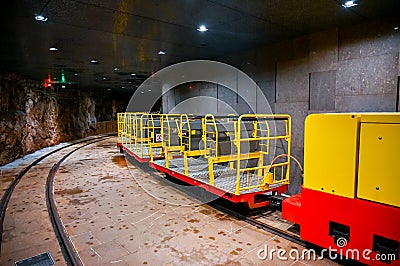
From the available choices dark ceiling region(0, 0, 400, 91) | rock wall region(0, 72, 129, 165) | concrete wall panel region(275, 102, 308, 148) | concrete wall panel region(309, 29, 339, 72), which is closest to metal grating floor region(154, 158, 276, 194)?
concrete wall panel region(275, 102, 308, 148)

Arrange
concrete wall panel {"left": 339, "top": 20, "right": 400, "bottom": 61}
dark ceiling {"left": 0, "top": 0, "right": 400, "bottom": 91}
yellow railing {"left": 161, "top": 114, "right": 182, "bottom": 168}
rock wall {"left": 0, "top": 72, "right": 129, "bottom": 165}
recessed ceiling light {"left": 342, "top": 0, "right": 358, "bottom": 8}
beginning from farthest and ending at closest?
rock wall {"left": 0, "top": 72, "right": 129, "bottom": 165}, yellow railing {"left": 161, "top": 114, "right": 182, "bottom": 168}, concrete wall panel {"left": 339, "top": 20, "right": 400, "bottom": 61}, dark ceiling {"left": 0, "top": 0, "right": 400, "bottom": 91}, recessed ceiling light {"left": 342, "top": 0, "right": 358, "bottom": 8}

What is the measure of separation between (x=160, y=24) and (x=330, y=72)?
3191mm

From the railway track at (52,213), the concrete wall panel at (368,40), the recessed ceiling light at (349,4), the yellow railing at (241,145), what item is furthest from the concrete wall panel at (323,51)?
the railway track at (52,213)

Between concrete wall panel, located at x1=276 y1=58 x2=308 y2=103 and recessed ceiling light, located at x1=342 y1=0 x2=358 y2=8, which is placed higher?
recessed ceiling light, located at x1=342 y1=0 x2=358 y2=8

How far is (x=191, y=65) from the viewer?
8102 mm

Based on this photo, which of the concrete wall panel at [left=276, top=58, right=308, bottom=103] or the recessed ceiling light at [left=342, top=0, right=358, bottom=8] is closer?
the recessed ceiling light at [left=342, top=0, right=358, bottom=8]

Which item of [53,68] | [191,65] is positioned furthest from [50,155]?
[191,65]

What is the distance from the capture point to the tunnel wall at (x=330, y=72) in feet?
13.1

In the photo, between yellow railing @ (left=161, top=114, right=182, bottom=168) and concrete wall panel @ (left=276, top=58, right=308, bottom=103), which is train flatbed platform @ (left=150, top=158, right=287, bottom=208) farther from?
concrete wall panel @ (left=276, top=58, right=308, bottom=103)

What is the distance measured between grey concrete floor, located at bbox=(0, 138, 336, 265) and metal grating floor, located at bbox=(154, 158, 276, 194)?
520 mm

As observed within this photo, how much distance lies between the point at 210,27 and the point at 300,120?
8.39 ft

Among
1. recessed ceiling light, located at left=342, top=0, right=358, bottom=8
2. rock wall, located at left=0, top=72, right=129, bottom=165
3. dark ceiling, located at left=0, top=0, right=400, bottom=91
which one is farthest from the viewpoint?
rock wall, located at left=0, top=72, right=129, bottom=165

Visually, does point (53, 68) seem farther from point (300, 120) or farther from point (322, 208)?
point (322, 208)

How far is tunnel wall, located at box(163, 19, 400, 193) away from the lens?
398 cm
